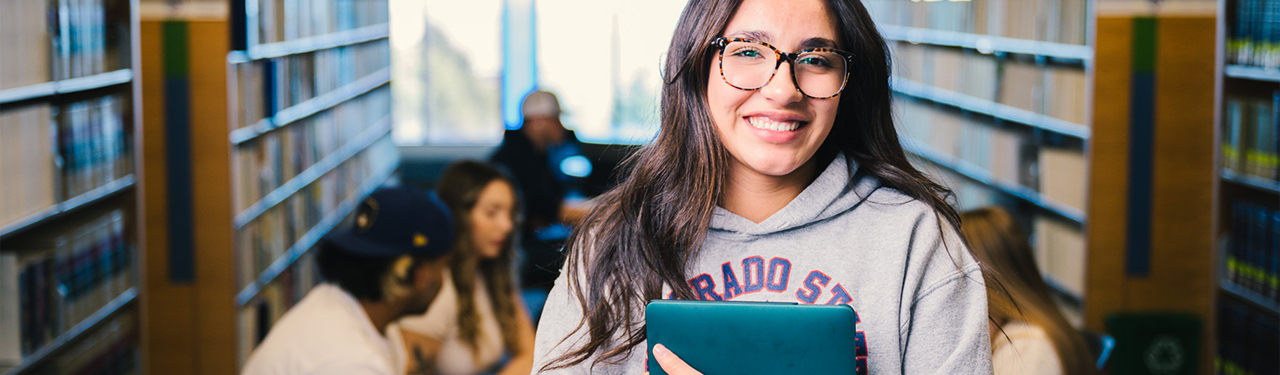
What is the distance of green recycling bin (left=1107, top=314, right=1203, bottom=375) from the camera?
11.5 ft

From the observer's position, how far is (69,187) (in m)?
2.55

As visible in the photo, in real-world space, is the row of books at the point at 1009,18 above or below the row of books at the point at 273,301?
above

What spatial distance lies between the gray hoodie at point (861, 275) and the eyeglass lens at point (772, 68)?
123 mm

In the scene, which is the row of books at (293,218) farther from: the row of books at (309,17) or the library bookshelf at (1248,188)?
the library bookshelf at (1248,188)

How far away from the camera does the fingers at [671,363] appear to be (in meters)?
0.92

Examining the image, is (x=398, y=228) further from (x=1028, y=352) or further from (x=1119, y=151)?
(x=1119, y=151)

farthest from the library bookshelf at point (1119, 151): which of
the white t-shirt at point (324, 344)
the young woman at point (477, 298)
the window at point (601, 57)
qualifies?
the window at point (601, 57)

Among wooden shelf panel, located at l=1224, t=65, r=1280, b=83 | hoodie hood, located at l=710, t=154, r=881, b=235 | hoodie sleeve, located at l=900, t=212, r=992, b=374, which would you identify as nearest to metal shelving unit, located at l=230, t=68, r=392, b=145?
hoodie hood, located at l=710, t=154, r=881, b=235

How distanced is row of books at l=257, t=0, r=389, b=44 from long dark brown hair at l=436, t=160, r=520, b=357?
1442 millimetres

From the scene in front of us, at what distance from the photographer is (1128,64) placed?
342 centimetres

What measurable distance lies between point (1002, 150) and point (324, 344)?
335 cm

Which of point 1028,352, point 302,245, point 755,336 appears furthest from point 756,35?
point 302,245

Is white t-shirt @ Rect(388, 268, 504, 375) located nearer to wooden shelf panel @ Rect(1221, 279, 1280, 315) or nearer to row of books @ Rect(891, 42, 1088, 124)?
row of books @ Rect(891, 42, 1088, 124)

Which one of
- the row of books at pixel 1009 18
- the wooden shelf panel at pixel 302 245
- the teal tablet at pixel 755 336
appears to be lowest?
the wooden shelf panel at pixel 302 245
